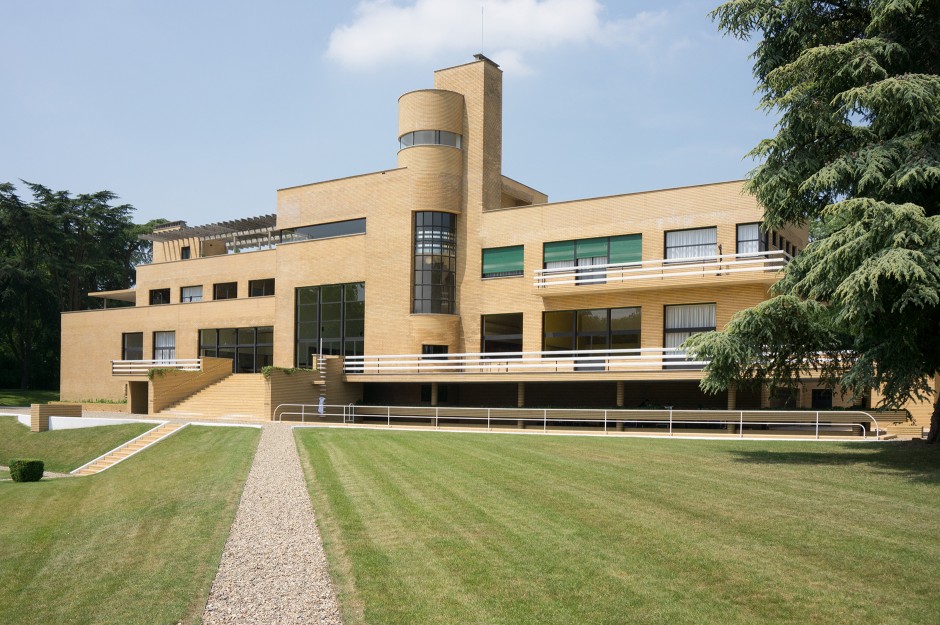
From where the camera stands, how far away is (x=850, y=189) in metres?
16.8

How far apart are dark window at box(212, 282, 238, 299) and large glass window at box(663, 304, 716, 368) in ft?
84.0

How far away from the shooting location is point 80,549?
11461 mm

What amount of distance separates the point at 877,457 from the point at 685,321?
1400 cm

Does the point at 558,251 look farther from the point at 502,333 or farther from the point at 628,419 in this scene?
the point at 628,419

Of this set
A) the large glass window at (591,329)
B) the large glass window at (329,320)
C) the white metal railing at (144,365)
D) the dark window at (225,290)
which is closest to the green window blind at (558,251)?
the large glass window at (591,329)

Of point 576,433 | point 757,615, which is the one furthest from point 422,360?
point 757,615

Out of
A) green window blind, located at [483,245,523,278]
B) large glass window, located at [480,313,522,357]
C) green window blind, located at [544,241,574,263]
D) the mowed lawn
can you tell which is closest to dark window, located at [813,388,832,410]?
green window blind, located at [544,241,574,263]

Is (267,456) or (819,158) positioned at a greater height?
(819,158)

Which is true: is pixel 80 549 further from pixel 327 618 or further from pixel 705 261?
pixel 705 261

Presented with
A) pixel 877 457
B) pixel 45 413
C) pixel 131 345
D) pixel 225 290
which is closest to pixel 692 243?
pixel 877 457

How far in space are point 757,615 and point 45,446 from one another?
30506mm

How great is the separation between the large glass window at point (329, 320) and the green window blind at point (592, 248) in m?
10.9

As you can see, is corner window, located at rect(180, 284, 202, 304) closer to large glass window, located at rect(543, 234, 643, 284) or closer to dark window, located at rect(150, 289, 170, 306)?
dark window, located at rect(150, 289, 170, 306)

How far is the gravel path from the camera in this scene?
754 centimetres
